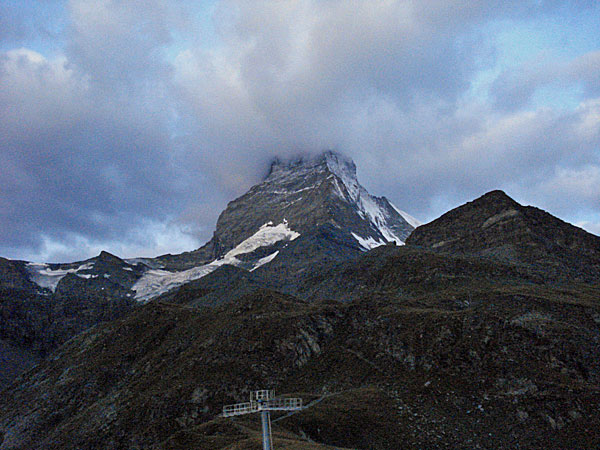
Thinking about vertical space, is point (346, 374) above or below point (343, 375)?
above

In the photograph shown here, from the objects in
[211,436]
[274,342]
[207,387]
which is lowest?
[211,436]

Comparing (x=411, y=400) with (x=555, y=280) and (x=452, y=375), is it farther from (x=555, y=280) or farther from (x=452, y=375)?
(x=555, y=280)

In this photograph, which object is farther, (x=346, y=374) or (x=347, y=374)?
(x=346, y=374)

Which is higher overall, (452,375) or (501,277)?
(501,277)

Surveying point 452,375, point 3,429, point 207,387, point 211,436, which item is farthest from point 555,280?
point 3,429

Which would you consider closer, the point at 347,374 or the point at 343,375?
the point at 347,374

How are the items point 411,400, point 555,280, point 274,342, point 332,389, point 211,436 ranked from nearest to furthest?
point 211,436 < point 411,400 < point 332,389 < point 274,342 < point 555,280

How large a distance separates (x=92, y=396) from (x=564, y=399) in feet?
317

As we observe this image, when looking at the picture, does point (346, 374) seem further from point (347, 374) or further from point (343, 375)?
point (343, 375)

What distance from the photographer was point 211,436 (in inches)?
2488

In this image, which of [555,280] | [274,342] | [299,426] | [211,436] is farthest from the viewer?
[555,280]

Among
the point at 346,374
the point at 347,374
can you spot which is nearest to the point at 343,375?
the point at 346,374

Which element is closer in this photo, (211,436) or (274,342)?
(211,436)

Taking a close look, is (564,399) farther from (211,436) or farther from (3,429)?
(3,429)
